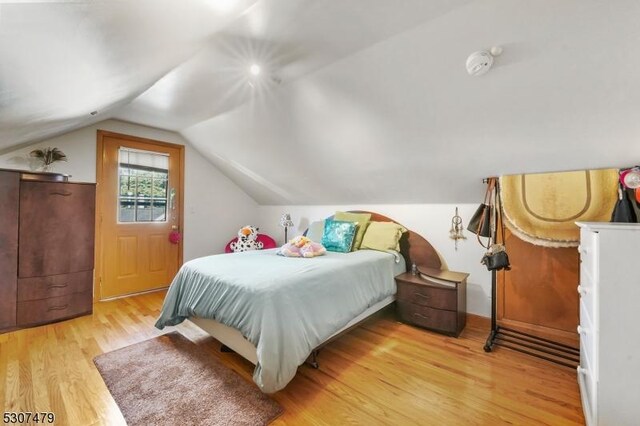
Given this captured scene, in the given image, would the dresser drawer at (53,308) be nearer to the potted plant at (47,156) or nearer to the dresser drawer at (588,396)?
the potted plant at (47,156)

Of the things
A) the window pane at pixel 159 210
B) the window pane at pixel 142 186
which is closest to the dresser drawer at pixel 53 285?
the window pane at pixel 142 186

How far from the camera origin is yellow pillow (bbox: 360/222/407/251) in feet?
9.70

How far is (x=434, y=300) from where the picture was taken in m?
2.45

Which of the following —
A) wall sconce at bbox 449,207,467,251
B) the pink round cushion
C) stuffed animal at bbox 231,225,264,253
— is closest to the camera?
wall sconce at bbox 449,207,467,251

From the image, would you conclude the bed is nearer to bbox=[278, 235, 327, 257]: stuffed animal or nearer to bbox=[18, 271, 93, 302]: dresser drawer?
bbox=[278, 235, 327, 257]: stuffed animal

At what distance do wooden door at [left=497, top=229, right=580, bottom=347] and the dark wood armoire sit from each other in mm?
4234

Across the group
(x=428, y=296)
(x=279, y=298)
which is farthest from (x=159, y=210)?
(x=428, y=296)

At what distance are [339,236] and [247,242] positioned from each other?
6.36ft

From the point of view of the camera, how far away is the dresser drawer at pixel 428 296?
7.77 ft

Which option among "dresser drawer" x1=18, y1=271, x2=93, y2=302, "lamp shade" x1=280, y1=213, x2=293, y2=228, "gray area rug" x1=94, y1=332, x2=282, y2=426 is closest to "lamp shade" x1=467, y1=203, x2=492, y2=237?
"gray area rug" x1=94, y1=332, x2=282, y2=426

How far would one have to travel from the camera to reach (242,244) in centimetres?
436

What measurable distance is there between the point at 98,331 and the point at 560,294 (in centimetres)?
412

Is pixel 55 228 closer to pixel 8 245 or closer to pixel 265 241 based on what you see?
pixel 8 245

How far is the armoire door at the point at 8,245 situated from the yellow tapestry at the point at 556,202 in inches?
170
